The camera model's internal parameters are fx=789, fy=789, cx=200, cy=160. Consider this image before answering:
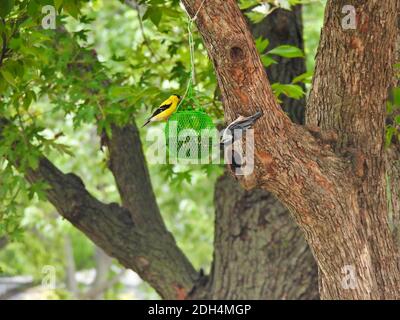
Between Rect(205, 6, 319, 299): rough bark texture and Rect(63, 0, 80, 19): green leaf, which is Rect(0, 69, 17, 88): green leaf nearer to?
Rect(63, 0, 80, 19): green leaf

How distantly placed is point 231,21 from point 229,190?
2.85 metres

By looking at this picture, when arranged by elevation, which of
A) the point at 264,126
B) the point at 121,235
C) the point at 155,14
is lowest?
the point at 121,235

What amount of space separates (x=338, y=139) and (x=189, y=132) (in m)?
0.76

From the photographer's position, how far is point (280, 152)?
3660mm

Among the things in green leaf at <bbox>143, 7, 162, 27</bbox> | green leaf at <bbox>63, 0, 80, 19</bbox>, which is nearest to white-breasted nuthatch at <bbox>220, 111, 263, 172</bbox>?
green leaf at <bbox>63, 0, 80, 19</bbox>

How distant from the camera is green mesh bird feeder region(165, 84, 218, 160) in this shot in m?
3.94

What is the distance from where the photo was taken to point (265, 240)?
5.98m

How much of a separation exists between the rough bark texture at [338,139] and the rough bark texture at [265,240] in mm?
1799

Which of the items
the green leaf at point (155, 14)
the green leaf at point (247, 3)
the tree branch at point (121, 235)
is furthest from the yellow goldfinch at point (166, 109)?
the tree branch at point (121, 235)

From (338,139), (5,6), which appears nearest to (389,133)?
(338,139)

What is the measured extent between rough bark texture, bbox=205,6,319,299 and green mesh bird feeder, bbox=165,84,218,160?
1.93m

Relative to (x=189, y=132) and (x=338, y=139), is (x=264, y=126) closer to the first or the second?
(x=189, y=132)

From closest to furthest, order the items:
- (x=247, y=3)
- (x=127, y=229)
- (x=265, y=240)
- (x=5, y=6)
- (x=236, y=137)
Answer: (x=5, y=6) < (x=236, y=137) < (x=247, y=3) < (x=265, y=240) < (x=127, y=229)

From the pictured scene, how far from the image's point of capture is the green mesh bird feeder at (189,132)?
3.94m
